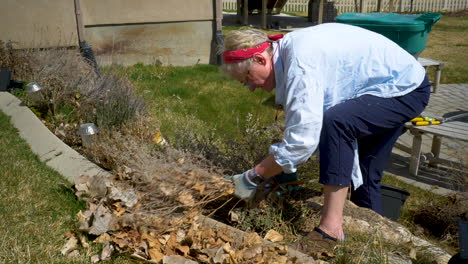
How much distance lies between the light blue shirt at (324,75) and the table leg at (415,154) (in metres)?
2.47

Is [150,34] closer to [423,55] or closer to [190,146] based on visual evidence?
[190,146]

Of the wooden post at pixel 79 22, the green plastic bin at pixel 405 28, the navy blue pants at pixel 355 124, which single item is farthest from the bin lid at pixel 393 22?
the wooden post at pixel 79 22

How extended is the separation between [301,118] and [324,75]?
0.31 metres

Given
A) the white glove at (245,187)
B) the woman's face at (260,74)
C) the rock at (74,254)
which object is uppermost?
the woman's face at (260,74)

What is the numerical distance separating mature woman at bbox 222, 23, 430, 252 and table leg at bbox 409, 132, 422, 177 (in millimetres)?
2465

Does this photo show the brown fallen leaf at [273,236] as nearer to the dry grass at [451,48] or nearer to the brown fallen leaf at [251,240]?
the brown fallen leaf at [251,240]

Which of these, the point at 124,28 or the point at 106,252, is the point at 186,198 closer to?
the point at 106,252

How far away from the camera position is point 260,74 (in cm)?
253

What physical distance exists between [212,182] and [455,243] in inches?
73.3

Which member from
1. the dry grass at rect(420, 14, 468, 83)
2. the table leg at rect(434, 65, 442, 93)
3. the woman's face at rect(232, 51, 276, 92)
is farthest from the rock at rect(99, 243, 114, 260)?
the dry grass at rect(420, 14, 468, 83)

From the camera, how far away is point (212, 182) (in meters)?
2.92

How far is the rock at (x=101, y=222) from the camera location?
2.75 m

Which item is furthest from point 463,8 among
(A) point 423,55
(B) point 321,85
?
(B) point 321,85

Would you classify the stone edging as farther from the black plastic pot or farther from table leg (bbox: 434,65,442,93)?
table leg (bbox: 434,65,442,93)
